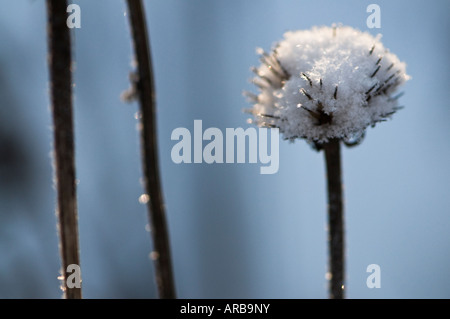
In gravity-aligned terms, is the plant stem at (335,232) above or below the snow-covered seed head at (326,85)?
below

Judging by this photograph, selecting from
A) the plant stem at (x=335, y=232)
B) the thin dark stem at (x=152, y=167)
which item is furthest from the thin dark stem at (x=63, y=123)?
the plant stem at (x=335, y=232)

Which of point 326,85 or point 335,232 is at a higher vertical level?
point 326,85

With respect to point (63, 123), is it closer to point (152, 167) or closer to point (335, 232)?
point (152, 167)

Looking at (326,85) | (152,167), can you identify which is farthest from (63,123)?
(326,85)

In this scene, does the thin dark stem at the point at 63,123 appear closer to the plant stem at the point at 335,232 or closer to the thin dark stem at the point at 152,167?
the thin dark stem at the point at 152,167

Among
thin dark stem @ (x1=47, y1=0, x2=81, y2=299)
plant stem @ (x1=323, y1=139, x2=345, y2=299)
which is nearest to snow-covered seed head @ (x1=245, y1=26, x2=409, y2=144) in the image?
plant stem @ (x1=323, y1=139, x2=345, y2=299)
